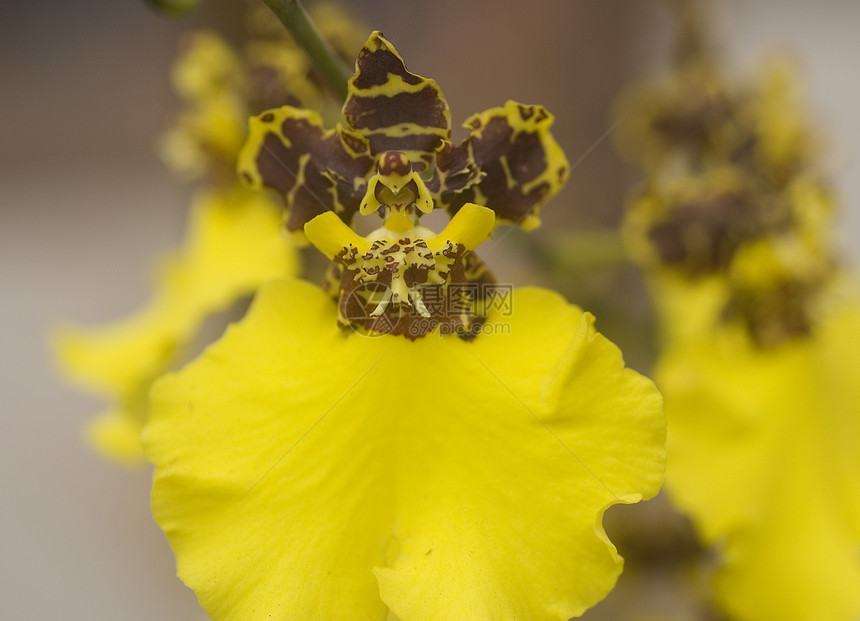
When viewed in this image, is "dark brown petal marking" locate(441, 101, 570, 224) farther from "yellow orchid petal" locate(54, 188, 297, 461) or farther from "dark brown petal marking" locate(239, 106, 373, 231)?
"yellow orchid petal" locate(54, 188, 297, 461)

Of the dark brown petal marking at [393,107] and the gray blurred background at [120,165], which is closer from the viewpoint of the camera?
the dark brown petal marking at [393,107]

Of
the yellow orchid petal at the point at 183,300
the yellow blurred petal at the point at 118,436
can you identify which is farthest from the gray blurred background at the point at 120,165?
the yellow blurred petal at the point at 118,436

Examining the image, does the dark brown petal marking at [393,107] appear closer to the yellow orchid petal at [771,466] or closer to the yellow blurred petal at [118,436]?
the yellow orchid petal at [771,466]

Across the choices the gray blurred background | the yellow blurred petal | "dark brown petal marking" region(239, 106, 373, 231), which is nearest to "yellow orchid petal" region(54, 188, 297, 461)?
the yellow blurred petal

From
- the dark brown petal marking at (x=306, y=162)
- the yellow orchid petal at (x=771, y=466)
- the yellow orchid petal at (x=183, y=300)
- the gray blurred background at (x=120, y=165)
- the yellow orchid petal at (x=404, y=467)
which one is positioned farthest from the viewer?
the gray blurred background at (x=120, y=165)

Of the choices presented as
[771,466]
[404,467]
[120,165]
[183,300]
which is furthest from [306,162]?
[120,165]

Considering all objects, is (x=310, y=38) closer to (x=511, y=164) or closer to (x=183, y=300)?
(x=511, y=164)
